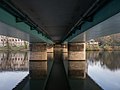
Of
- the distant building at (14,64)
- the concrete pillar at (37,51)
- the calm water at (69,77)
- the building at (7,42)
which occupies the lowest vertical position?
the calm water at (69,77)

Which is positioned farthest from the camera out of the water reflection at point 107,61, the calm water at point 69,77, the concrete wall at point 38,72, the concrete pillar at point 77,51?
the concrete pillar at point 77,51

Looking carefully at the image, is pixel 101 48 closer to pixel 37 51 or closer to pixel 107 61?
pixel 107 61

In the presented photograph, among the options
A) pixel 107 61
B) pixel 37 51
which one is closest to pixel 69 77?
pixel 37 51

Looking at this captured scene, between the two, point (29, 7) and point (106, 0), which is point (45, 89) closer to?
point (29, 7)

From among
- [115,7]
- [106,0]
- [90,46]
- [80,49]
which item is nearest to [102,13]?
[106,0]

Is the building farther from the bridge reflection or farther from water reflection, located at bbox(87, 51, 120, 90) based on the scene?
water reflection, located at bbox(87, 51, 120, 90)

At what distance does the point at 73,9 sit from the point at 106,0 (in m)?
3.73

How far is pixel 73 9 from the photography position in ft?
41.6

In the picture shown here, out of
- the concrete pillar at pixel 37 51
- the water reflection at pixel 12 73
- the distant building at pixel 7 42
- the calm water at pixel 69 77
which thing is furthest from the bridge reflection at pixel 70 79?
the distant building at pixel 7 42

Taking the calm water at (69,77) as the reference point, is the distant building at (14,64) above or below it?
above

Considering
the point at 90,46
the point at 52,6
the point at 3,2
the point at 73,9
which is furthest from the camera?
the point at 90,46

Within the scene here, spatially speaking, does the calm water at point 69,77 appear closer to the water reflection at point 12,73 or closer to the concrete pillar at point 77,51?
the water reflection at point 12,73

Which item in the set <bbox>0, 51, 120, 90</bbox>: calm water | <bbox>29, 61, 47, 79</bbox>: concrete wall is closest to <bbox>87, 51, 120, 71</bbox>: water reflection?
<bbox>0, 51, 120, 90</bbox>: calm water

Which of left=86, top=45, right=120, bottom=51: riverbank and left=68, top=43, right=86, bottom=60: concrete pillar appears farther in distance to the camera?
left=86, top=45, right=120, bottom=51: riverbank
